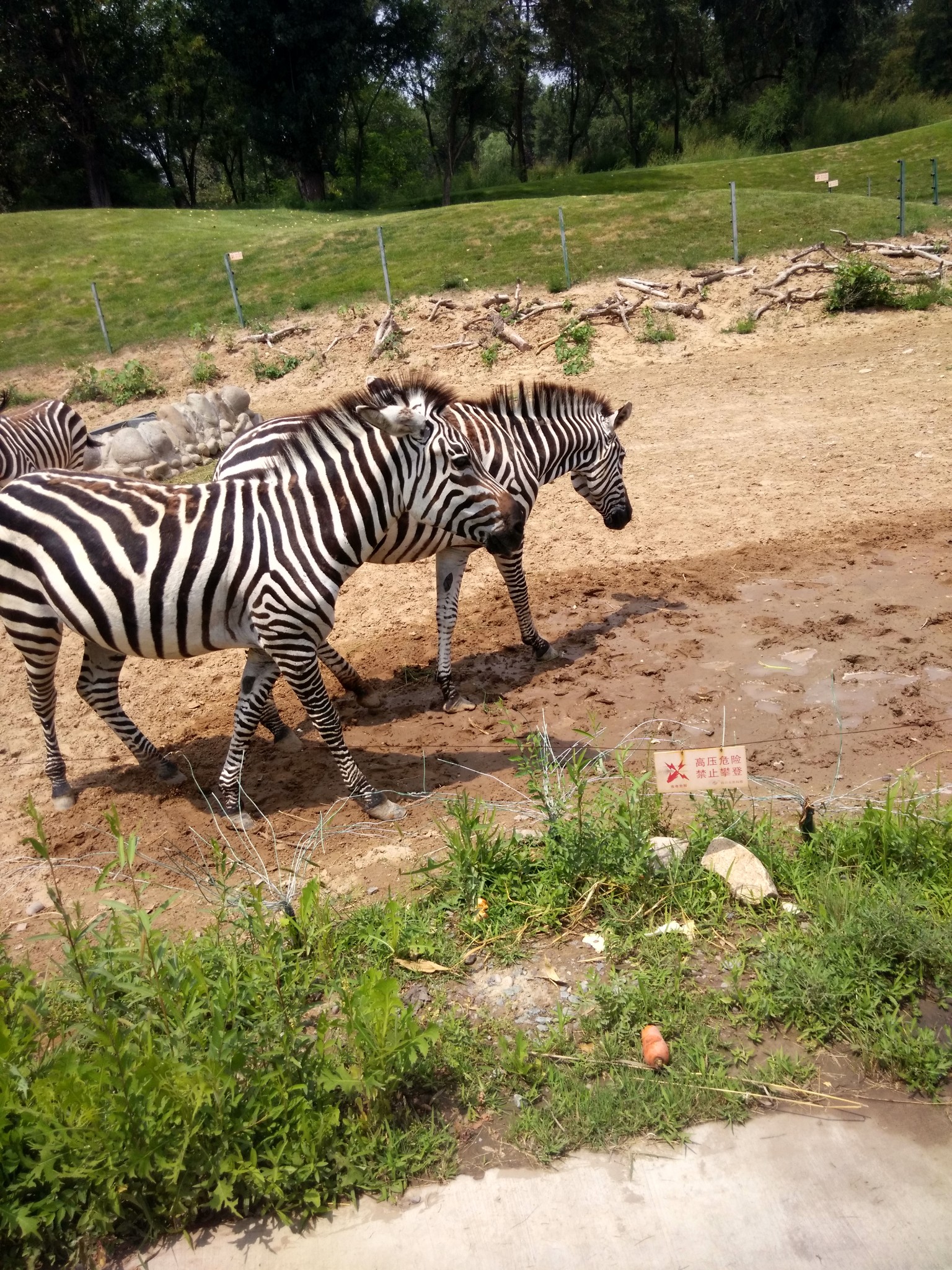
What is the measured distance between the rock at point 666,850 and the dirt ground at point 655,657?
3.06 feet

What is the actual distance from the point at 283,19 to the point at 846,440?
32.9 meters

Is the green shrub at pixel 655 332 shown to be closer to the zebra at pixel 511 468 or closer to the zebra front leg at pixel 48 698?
the zebra at pixel 511 468

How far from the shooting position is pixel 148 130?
41688 millimetres

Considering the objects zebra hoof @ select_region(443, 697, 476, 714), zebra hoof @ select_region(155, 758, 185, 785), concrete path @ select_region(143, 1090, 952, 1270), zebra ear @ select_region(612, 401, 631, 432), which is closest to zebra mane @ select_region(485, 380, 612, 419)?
zebra ear @ select_region(612, 401, 631, 432)

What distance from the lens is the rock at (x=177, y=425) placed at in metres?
12.7

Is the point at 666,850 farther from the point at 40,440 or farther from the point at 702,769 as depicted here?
the point at 40,440

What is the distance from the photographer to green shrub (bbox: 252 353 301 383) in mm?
17312

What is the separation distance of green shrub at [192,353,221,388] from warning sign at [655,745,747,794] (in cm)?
1612

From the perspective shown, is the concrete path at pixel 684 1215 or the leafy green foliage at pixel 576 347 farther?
the leafy green foliage at pixel 576 347

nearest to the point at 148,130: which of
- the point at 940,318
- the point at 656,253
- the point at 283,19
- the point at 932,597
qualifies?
the point at 283,19

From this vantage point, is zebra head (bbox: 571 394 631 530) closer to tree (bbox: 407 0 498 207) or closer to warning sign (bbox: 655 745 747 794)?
warning sign (bbox: 655 745 747 794)

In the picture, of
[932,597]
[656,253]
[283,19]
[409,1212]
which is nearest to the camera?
[409,1212]

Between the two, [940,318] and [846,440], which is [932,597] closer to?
[846,440]

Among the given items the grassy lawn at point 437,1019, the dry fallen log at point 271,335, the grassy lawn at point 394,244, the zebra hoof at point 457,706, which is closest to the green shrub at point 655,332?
the grassy lawn at point 394,244
